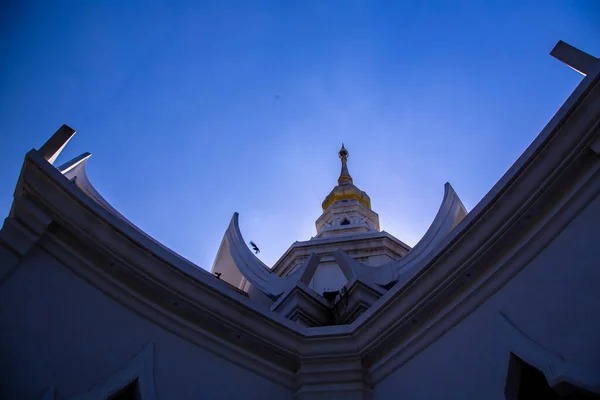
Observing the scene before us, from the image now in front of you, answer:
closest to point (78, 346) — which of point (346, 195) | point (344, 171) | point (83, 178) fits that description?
point (83, 178)

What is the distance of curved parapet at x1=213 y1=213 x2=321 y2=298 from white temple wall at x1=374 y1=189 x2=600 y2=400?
2445 millimetres

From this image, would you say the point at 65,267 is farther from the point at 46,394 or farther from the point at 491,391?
the point at 491,391

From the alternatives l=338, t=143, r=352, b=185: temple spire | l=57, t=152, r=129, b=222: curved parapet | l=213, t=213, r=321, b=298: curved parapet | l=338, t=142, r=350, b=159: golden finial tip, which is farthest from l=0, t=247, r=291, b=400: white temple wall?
l=338, t=142, r=350, b=159: golden finial tip

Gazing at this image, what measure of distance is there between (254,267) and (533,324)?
6.49 m

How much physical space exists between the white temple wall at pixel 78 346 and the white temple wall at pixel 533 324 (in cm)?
163

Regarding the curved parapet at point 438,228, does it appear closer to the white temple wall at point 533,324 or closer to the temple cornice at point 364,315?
the temple cornice at point 364,315

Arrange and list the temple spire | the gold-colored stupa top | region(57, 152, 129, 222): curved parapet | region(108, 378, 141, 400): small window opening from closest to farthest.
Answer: region(108, 378, 141, 400): small window opening, region(57, 152, 129, 222): curved parapet, the gold-colored stupa top, the temple spire

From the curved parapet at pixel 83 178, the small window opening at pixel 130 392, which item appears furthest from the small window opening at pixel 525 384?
the curved parapet at pixel 83 178

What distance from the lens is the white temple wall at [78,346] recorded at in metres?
4.07

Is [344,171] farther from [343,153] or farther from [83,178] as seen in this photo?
[83,178]

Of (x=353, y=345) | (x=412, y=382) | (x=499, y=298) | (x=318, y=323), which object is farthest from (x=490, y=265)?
(x=318, y=323)

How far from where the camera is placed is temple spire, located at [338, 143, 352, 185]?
23.9 m

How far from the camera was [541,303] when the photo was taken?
374cm

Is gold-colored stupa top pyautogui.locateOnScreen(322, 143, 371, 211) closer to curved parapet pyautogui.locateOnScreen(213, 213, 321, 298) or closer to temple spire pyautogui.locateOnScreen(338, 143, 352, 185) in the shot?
temple spire pyautogui.locateOnScreen(338, 143, 352, 185)
